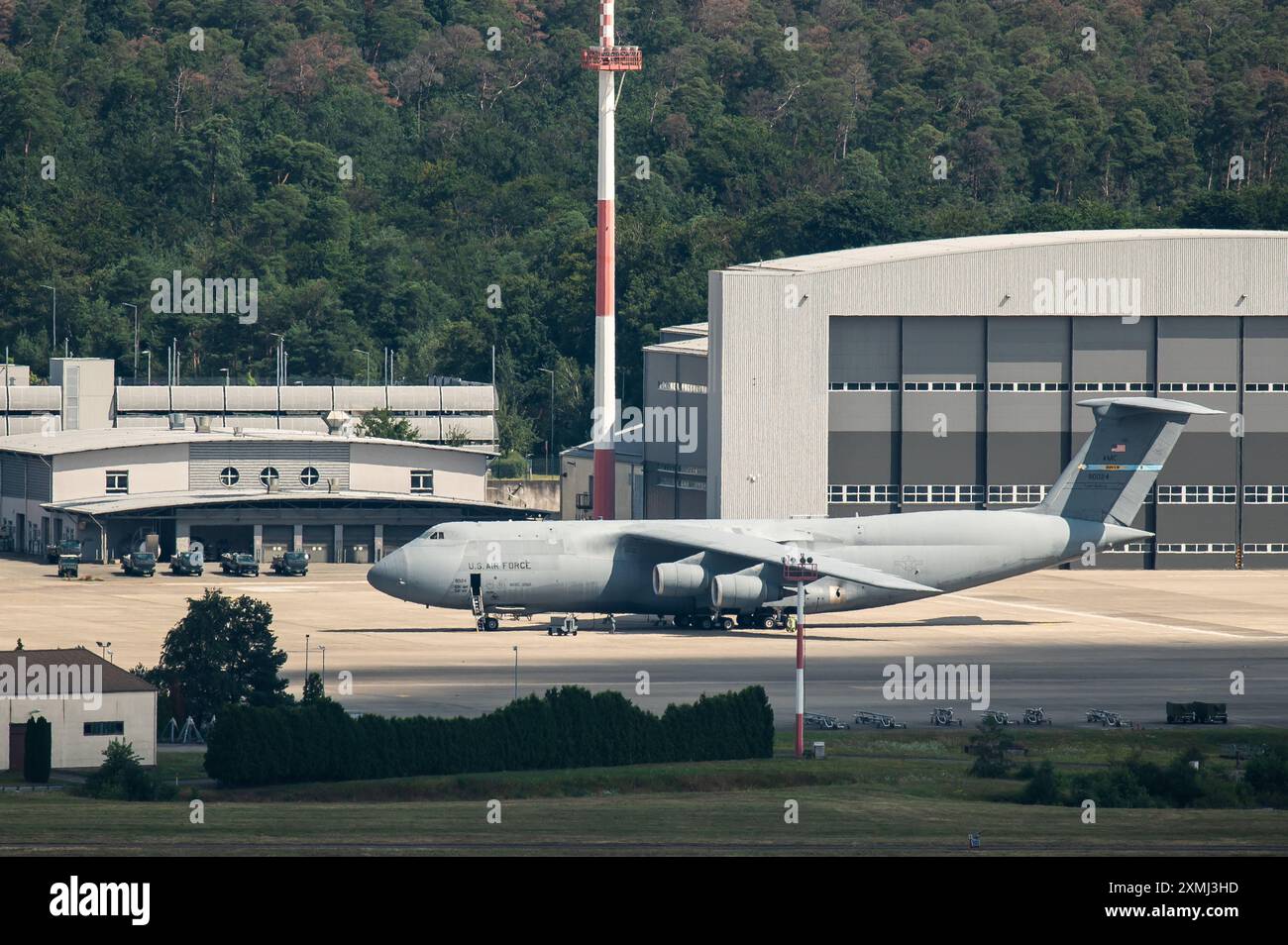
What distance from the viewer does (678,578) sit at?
239 feet

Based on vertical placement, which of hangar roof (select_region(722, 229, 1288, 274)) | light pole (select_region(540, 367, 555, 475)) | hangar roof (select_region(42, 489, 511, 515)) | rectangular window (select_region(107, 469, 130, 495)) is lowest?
hangar roof (select_region(42, 489, 511, 515))

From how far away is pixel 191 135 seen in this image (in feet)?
616

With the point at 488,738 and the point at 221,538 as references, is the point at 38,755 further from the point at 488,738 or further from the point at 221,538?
the point at 221,538

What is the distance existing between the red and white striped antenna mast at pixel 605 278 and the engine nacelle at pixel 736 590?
28613 millimetres

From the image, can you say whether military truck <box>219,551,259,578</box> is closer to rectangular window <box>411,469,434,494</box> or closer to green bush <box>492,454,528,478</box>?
rectangular window <box>411,469,434,494</box>

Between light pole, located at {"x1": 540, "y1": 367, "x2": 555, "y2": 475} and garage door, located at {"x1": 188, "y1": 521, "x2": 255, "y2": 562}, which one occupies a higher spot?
light pole, located at {"x1": 540, "y1": 367, "x2": 555, "y2": 475}

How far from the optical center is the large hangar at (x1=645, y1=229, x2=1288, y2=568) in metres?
93.4

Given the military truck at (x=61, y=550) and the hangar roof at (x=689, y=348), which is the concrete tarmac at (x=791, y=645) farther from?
the hangar roof at (x=689, y=348)

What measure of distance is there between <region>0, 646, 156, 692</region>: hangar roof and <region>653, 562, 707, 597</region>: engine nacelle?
79.9 ft

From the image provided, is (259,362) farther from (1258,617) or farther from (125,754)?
(125,754)

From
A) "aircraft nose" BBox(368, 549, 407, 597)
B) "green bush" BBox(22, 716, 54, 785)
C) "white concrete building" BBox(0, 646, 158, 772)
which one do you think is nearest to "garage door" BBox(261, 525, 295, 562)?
"aircraft nose" BBox(368, 549, 407, 597)

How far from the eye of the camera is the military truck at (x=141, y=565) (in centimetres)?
9162

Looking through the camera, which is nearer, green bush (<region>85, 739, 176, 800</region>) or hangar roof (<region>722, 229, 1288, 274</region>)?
green bush (<region>85, 739, 176, 800</region>)

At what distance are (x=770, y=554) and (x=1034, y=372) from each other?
27.5 metres
